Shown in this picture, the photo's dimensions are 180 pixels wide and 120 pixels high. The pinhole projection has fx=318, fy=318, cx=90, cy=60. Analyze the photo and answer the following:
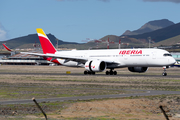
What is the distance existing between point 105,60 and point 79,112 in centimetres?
4193

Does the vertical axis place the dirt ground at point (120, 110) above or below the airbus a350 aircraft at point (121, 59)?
below

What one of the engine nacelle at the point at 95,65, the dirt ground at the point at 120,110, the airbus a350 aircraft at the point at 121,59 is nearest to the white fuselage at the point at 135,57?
the airbus a350 aircraft at the point at 121,59

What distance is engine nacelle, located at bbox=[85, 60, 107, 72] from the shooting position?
185 feet

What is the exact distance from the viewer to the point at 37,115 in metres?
17.5

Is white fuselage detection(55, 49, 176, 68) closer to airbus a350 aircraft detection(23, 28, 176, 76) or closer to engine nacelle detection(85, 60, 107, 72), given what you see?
airbus a350 aircraft detection(23, 28, 176, 76)

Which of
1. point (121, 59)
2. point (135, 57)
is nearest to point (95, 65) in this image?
point (121, 59)

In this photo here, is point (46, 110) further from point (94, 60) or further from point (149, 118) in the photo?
point (94, 60)

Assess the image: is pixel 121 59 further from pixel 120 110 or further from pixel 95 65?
pixel 120 110

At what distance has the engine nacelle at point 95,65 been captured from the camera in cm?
5641

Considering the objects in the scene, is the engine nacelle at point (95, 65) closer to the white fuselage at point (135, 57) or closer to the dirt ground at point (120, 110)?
the white fuselage at point (135, 57)

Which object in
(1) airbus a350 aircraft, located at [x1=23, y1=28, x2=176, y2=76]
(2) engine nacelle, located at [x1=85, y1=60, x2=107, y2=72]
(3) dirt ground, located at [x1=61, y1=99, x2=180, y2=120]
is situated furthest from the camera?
(2) engine nacelle, located at [x1=85, y1=60, x2=107, y2=72]

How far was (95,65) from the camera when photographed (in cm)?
5659

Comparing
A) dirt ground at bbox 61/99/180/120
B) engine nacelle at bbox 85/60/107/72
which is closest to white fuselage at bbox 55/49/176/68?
engine nacelle at bbox 85/60/107/72

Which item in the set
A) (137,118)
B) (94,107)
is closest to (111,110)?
(94,107)
